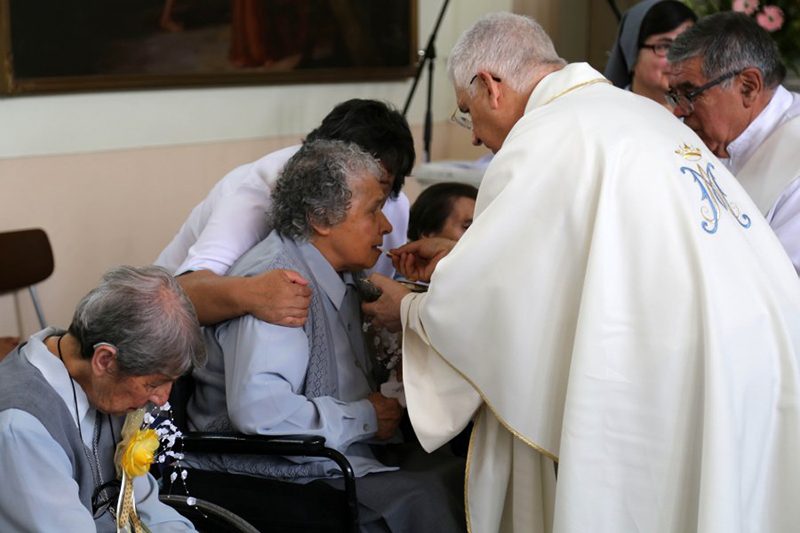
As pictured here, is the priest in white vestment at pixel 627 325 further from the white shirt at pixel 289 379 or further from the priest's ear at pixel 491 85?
the white shirt at pixel 289 379

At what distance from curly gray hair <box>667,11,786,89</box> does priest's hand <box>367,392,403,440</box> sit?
129 centimetres

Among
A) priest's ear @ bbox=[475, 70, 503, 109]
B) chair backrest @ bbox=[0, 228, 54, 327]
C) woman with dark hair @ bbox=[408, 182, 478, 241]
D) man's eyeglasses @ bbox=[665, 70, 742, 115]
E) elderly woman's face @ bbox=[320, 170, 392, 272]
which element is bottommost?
chair backrest @ bbox=[0, 228, 54, 327]

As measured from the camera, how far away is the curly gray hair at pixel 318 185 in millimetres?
2949

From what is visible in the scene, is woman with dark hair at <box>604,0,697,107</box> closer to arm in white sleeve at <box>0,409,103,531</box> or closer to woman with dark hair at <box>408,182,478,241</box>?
woman with dark hair at <box>408,182,478,241</box>

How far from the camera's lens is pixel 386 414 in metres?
2.98

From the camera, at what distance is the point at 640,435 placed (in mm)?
2492

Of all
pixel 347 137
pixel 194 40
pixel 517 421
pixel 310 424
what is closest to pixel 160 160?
pixel 194 40

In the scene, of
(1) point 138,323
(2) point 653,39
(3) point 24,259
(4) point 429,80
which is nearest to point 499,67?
(1) point 138,323

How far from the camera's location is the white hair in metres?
2.75

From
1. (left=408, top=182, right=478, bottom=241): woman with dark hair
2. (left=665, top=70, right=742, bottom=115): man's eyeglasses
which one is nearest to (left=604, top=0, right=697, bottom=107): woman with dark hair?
(left=665, top=70, right=742, bottom=115): man's eyeglasses

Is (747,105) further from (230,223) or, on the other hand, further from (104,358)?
(104,358)

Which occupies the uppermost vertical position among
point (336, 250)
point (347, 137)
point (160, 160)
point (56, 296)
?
point (347, 137)

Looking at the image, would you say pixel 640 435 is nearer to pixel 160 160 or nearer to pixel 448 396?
pixel 448 396

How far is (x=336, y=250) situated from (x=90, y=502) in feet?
3.43
